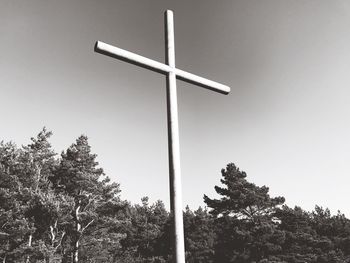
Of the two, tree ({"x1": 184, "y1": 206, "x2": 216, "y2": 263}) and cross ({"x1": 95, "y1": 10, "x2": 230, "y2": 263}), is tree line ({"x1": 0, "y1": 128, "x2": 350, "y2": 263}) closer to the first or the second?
tree ({"x1": 184, "y1": 206, "x2": 216, "y2": 263})

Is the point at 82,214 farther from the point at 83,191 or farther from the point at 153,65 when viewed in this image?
the point at 153,65

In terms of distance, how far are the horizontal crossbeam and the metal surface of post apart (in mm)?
131

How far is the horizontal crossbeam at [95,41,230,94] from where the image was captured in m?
4.11

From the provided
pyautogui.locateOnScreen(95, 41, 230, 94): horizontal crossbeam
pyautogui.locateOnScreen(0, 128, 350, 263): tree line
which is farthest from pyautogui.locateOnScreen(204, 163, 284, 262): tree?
pyautogui.locateOnScreen(95, 41, 230, 94): horizontal crossbeam

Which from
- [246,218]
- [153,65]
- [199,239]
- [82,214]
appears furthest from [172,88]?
[199,239]

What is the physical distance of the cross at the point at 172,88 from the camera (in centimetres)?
373

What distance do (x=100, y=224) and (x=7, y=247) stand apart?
780 centimetres

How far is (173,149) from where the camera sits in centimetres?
404

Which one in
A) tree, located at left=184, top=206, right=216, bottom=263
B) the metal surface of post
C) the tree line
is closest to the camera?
the metal surface of post

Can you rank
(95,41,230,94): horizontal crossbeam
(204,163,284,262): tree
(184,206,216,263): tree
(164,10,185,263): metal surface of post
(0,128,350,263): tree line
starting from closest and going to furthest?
(164,10,185,263): metal surface of post
(95,41,230,94): horizontal crossbeam
(0,128,350,263): tree line
(204,163,284,262): tree
(184,206,216,263): tree

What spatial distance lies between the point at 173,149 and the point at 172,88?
0.85m

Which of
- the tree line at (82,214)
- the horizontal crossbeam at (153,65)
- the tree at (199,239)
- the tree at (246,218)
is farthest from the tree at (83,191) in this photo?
the horizontal crossbeam at (153,65)

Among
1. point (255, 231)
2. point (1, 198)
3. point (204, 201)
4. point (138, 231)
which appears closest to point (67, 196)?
point (1, 198)

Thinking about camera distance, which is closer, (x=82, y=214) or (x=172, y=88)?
(x=172, y=88)
